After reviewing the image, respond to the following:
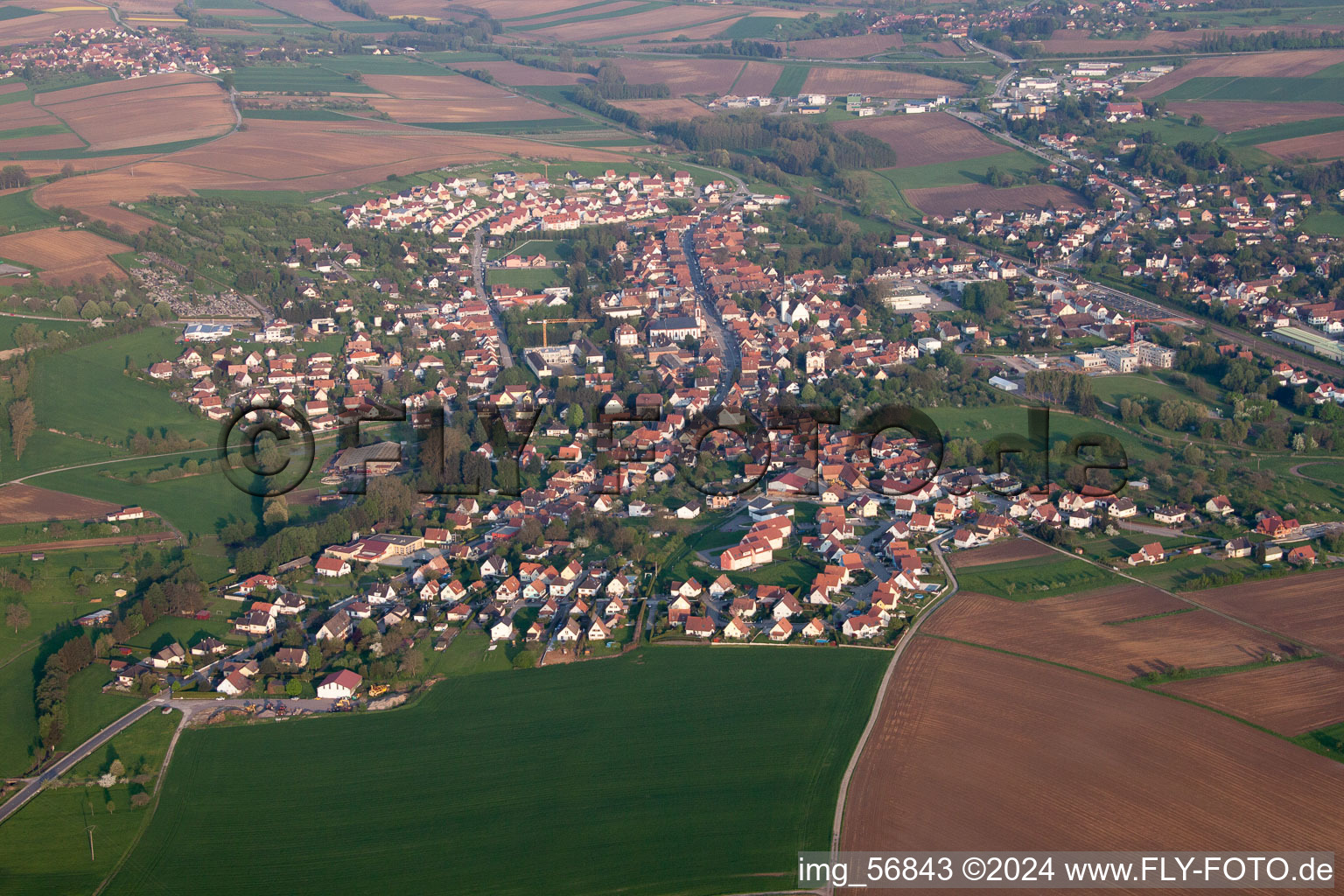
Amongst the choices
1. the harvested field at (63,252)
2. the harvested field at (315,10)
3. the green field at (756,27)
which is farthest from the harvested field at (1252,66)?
the harvested field at (315,10)

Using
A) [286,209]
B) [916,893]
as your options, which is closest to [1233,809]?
[916,893]

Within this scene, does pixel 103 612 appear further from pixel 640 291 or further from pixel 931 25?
pixel 931 25

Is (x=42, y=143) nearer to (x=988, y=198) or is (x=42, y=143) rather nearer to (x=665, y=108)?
(x=665, y=108)

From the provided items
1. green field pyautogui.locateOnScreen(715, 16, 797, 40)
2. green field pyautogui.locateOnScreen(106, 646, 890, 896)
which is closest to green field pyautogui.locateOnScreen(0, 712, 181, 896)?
green field pyautogui.locateOnScreen(106, 646, 890, 896)

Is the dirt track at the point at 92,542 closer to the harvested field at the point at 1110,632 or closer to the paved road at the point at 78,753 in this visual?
the paved road at the point at 78,753

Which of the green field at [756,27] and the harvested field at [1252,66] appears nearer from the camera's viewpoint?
the harvested field at [1252,66]

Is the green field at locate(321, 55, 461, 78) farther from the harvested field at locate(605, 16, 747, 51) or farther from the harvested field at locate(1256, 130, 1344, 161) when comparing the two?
the harvested field at locate(1256, 130, 1344, 161)
